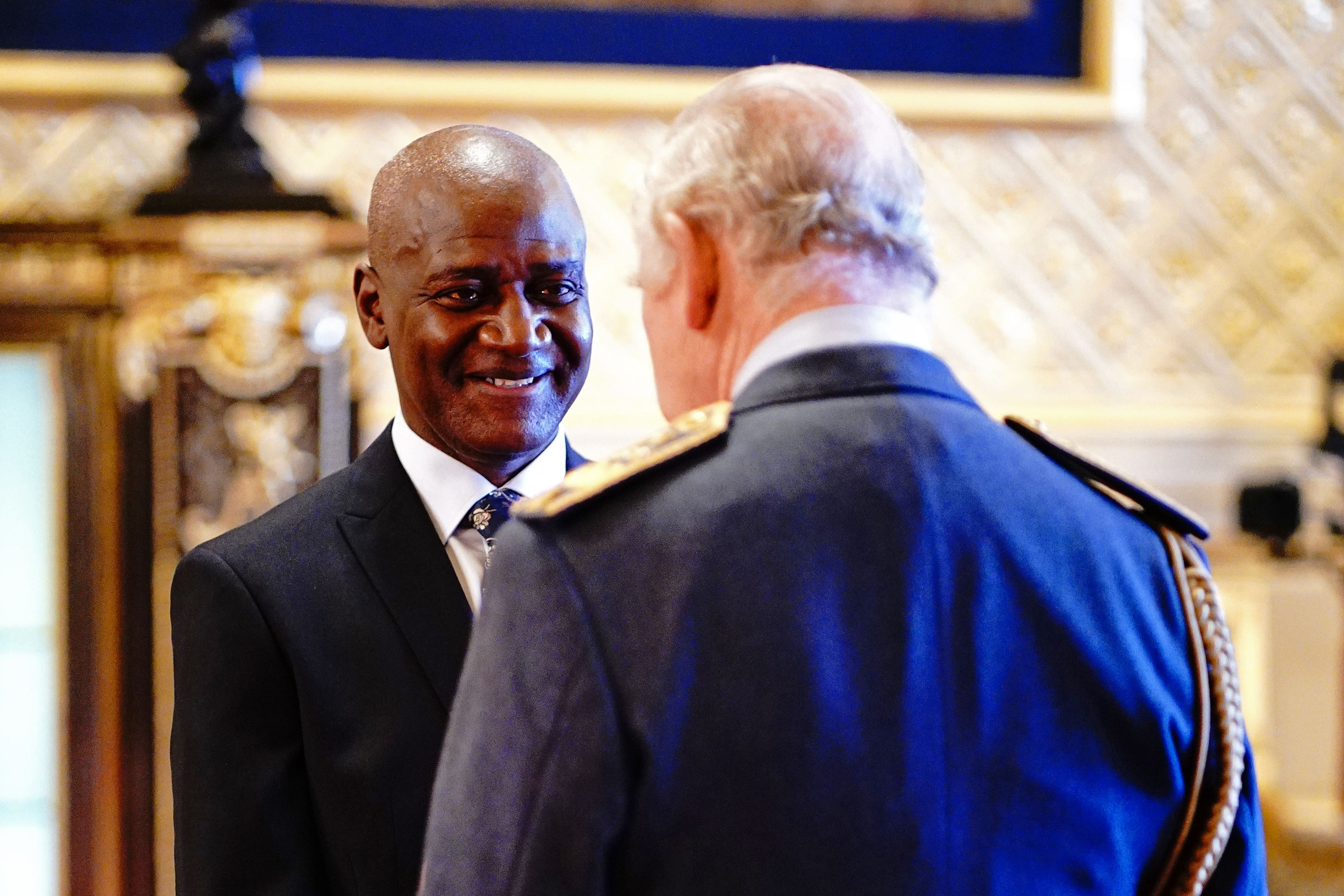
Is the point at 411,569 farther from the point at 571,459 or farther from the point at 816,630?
the point at 816,630

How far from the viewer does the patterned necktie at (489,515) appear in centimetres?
97

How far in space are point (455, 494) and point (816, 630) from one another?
36cm

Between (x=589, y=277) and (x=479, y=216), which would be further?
(x=589, y=277)

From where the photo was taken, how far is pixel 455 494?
977 mm

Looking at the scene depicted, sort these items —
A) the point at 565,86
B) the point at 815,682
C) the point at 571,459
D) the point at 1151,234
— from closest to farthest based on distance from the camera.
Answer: the point at 815,682 < the point at 571,459 < the point at 565,86 < the point at 1151,234

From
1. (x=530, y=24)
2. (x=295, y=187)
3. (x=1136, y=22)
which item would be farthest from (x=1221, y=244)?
(x=295, y=187)

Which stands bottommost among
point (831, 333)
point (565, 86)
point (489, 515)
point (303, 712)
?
point (303, 712)

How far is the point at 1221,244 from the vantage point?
266 centimetres

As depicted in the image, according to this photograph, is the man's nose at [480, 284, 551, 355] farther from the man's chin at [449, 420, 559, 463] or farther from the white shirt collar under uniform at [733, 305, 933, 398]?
the white shirt collar under uniform at [733, 305, 933, 398]

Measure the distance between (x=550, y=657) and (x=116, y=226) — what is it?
1.41m

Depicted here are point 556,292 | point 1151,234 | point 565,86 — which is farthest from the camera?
point 1151,234

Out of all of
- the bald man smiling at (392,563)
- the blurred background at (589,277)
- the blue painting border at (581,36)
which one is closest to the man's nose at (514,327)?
the bald man smiling at (392,563)

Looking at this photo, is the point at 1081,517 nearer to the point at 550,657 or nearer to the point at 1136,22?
the point at 550,657

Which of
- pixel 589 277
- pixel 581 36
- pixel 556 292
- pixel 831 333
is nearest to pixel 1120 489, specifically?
pixel 831 333
